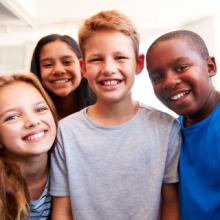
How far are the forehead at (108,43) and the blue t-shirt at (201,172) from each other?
31 cm

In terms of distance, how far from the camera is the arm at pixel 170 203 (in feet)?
2.99

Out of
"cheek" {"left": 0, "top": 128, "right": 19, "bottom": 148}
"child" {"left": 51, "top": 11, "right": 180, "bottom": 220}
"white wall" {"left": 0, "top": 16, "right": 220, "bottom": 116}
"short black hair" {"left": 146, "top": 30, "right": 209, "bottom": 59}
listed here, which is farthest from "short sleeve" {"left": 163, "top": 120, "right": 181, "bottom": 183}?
"white wall" {"left": 0, "top": 16, "right": 220, "bottom": 116}

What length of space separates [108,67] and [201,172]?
39 cm

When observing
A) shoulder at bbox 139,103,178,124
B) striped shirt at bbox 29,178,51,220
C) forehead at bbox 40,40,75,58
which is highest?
forehead at bbox 40,40,75,58

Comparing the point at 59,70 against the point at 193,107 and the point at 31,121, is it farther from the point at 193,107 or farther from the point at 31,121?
the point at 193,107

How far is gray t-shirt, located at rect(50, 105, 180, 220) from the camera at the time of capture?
35.3 inches

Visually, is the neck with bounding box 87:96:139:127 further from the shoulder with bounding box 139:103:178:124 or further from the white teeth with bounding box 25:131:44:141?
the white teeth with bounding box 25:131:44:141

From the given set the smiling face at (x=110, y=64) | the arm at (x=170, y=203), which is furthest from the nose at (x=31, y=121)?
the arm at (x=170, y=203)

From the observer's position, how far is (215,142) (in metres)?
0.80

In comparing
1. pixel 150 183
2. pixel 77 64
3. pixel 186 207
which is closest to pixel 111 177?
pixel 150 183

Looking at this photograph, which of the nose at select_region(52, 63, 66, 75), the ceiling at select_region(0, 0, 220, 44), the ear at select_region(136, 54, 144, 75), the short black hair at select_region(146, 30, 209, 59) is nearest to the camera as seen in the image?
the short black hair at select_region(146, 30, 209, 59)

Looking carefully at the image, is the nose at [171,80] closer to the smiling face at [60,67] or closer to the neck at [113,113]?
the neck at [113,113]

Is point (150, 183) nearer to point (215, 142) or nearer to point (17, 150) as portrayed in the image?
point (215, 142)

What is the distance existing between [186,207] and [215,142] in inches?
7.9
